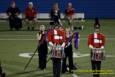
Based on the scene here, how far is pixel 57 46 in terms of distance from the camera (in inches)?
517

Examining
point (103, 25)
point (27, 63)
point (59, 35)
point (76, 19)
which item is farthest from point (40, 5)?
point (59, 35)

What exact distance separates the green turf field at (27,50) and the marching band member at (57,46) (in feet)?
7.03

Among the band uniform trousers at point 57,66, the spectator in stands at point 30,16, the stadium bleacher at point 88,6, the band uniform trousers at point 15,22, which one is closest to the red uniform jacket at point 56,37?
the band uniform trousers at point 57,66

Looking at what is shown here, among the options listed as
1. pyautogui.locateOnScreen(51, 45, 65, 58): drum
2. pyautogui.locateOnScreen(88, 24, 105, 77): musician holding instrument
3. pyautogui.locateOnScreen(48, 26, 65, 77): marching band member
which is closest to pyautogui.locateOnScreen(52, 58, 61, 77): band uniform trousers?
pyautogui.locateOnScreen(48, 26, 65, 77): marching band member

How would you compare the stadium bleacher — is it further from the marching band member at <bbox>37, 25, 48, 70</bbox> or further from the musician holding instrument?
the musician holding instrument

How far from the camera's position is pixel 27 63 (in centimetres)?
1739

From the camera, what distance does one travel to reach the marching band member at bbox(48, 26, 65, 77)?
13117mm

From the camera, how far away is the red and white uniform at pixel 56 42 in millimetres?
13117

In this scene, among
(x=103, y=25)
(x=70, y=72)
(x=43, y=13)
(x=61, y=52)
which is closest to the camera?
(x=61, y=52)

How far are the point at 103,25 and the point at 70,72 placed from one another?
58.5 ft

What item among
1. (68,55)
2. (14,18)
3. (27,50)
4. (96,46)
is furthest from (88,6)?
(96,46)

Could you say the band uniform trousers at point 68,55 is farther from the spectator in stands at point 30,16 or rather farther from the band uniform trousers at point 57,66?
the spectator in stands at point 30,16

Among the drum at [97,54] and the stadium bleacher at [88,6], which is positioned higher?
the drum at [97,54]

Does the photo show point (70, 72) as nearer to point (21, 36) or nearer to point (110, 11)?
point (21, 36)
